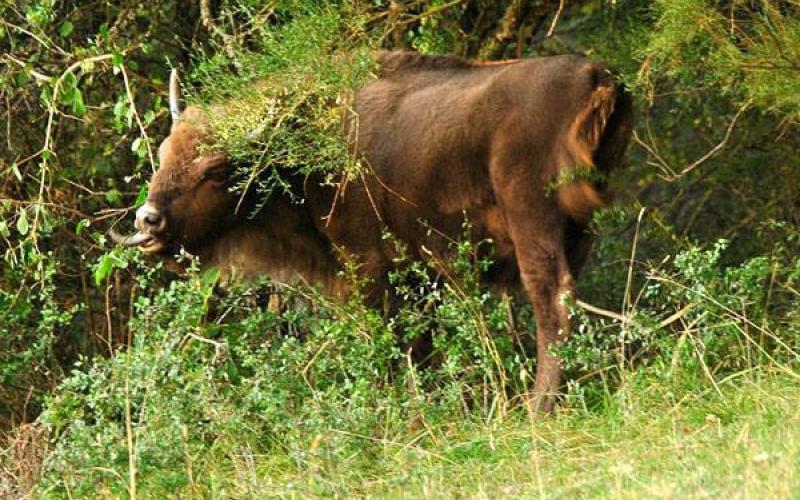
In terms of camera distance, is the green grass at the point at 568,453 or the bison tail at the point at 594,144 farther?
the bison tail at the point at 594,144

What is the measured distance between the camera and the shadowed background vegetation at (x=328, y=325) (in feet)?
23.3

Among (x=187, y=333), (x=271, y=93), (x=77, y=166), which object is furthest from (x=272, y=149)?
(x=77, y=166)

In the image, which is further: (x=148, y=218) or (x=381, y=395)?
(x=148, y=218)

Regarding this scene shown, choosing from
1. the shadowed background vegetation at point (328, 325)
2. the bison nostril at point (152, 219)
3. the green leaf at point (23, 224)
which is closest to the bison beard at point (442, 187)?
the bison nostril at point (152, 219)

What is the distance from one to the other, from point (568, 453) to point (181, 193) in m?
3.42

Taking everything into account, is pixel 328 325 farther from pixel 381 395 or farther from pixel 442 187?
pixel 442 187

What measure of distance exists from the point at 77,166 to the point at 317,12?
278 centimetres

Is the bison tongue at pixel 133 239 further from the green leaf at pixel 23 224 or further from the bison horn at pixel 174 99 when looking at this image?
the green leaf at pixel 23 224

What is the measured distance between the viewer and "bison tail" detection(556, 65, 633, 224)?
871cm

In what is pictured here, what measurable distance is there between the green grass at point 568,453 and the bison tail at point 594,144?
4.76 ft

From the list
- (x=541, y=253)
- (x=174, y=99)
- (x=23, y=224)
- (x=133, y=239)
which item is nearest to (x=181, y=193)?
(x=133, y=239)

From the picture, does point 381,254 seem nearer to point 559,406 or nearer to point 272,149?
point 272,149

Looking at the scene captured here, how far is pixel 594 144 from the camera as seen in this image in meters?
8.74

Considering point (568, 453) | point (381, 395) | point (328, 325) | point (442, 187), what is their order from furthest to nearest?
point (442, 187)
point (328, 325)
point (381, 395)
point (568, 453)
